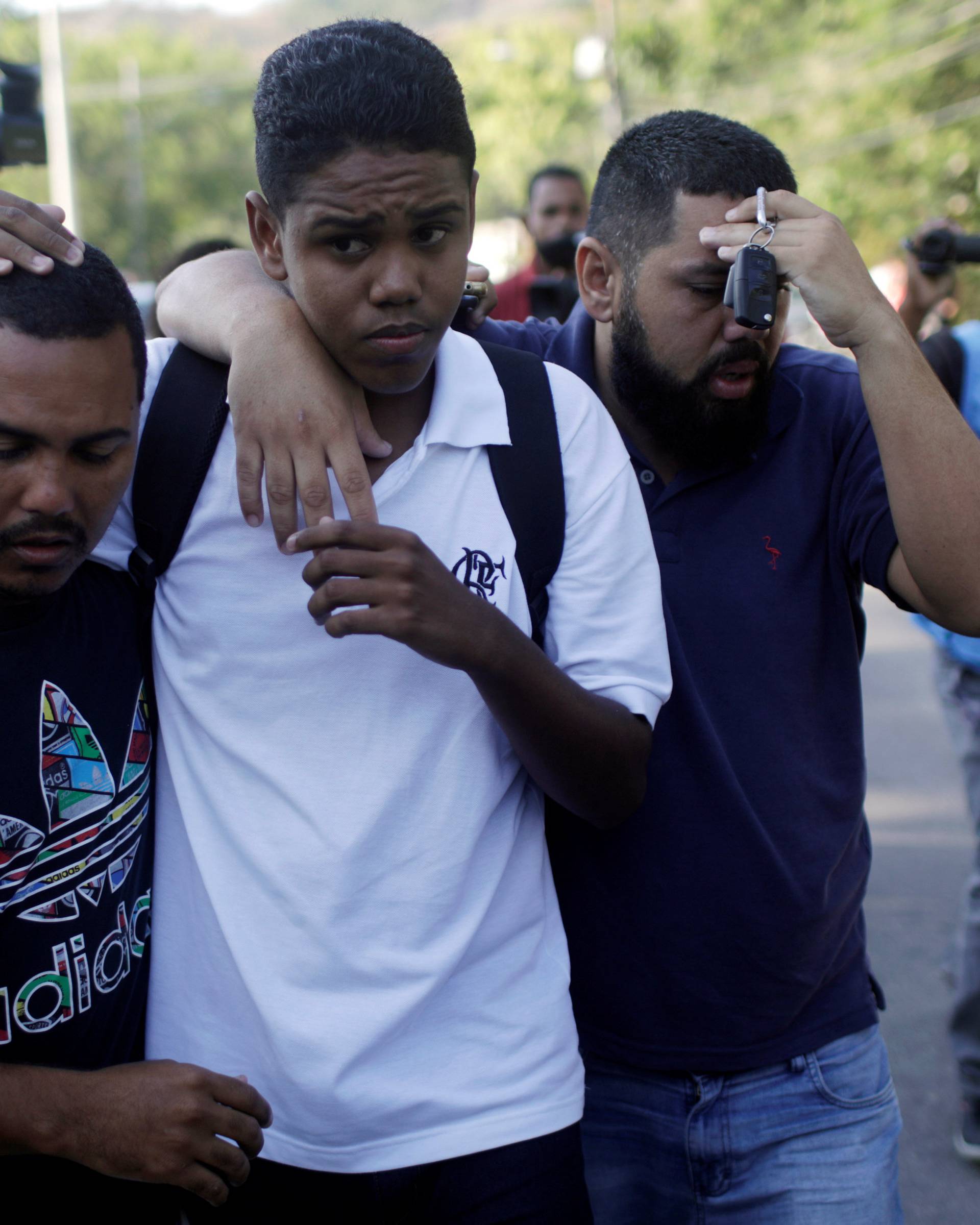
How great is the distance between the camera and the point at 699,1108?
7.43ft

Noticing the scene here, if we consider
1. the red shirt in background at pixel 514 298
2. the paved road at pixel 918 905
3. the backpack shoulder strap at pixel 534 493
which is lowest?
the paved road at pixel 918 905

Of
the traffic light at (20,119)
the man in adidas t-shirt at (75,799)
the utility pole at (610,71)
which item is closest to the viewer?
the man in adidas t-shirt at (75,799)

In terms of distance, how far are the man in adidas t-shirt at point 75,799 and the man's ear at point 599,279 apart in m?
0.89

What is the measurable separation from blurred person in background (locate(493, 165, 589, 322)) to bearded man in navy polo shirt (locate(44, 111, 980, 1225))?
12.1ft

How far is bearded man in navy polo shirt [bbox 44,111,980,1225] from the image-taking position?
2.21 m

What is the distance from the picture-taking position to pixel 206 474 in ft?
6.17

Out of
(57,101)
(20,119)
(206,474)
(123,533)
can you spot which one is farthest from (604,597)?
(57,101)

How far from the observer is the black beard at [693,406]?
227cm

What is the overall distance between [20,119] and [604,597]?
3670 millimetres

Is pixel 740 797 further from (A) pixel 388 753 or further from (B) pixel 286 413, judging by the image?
(B) pixel 286 413

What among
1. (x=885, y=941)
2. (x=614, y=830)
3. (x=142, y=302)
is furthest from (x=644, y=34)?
(x=614, y=830)

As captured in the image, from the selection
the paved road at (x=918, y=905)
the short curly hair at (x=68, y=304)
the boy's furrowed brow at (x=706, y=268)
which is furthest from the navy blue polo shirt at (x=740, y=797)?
the paved road at (x=918, y=905)

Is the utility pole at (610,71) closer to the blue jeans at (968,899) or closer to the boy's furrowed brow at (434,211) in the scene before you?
the blue jeans at (968,899)

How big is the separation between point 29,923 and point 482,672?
660 mm
